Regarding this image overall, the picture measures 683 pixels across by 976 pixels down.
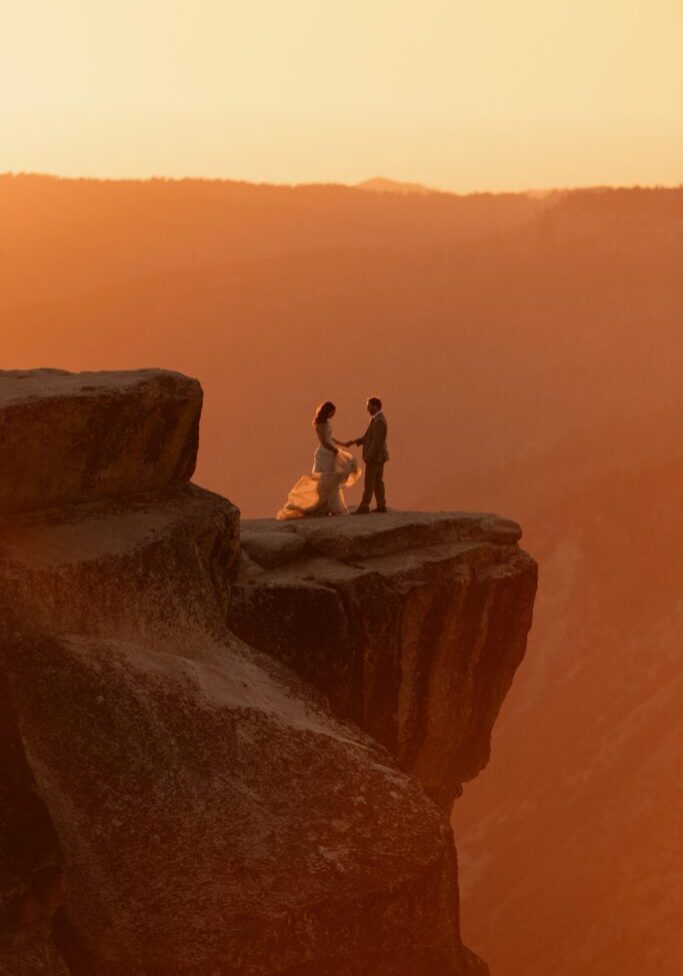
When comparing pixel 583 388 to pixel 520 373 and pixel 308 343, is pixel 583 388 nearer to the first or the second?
pixel 520 373

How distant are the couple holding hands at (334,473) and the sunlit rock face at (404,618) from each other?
0.80 metres

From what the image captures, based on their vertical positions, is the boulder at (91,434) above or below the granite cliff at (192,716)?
above

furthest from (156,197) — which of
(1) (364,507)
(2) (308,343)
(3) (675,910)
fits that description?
(1) (364,507)

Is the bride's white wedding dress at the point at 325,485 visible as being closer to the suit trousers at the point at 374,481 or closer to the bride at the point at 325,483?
the bride at the point at 325,483

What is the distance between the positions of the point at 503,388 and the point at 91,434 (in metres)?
107

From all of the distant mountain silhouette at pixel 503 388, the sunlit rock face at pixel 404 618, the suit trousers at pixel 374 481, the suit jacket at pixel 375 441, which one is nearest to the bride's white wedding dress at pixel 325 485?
the suit trousers at pixel 374 481

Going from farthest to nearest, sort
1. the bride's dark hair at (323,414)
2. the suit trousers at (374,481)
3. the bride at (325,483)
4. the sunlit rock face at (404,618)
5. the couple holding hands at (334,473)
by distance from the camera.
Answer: the bride at (325,483), the suit trousers at (374,481), the couple holding hands at (334,473), the bride's dark hair at (323,414), the sunlit rock face at (404,618)

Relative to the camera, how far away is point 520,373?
12731 centimetres

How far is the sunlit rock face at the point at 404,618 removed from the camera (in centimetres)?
2158

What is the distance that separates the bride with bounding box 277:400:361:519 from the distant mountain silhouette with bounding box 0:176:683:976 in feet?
95.1

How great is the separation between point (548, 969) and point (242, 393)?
3379 inches

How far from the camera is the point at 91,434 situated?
19562 millimetres

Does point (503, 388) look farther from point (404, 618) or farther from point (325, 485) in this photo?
point (404, 618)

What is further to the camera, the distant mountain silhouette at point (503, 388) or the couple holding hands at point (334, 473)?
the distant mountain silhouette at point (503, 388)
